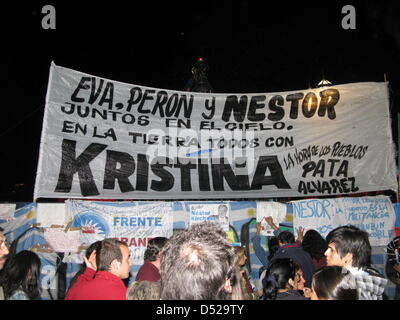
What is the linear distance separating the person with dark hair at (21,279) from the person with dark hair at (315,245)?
148 inches

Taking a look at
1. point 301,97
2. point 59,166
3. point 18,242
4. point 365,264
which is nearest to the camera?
point 365,264

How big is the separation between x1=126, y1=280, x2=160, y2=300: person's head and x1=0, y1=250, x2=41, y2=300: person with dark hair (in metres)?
1.21

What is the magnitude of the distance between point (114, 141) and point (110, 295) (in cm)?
291

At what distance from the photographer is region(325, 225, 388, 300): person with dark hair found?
118 inches

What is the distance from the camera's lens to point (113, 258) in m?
3.14

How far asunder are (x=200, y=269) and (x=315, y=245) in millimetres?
4160

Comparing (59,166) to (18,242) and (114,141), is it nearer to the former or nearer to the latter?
(114,141)

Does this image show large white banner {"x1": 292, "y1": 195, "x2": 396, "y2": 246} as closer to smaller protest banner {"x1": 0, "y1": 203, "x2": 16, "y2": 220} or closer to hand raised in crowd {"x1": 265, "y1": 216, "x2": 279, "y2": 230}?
hand raised in crowd {"x1": 265, "y1": 216, "x2": 279, "y2": 230}

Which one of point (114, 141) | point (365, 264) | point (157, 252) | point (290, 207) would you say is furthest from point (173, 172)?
point (365, 264)

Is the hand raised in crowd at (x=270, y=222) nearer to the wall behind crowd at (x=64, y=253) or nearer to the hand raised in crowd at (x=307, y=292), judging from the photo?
the wall behind crowd at (x=64, y=253)

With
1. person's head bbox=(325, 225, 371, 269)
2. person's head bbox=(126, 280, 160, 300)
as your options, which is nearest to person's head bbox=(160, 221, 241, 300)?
person's head bbox=(126, 280, 160, 300)

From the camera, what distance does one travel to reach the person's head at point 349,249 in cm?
321

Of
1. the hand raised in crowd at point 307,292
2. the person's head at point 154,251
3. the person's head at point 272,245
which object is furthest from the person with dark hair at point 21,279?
the person's head at point 272,245

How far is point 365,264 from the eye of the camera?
319 centimetres
